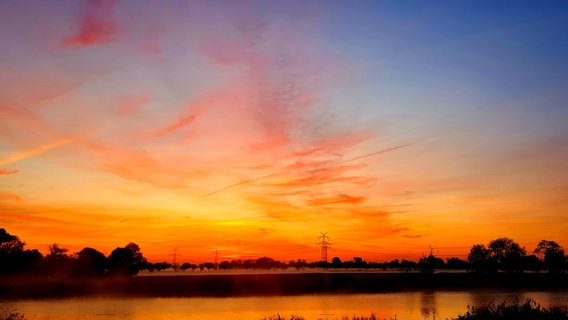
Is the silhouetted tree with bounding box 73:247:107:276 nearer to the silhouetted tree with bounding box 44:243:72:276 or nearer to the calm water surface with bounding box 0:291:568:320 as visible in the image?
the silhouetted tree with bounding box 44:243:72:276

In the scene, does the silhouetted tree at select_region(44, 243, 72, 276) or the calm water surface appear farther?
the silhouetted tree at select_region(44, 243, 72, 276)

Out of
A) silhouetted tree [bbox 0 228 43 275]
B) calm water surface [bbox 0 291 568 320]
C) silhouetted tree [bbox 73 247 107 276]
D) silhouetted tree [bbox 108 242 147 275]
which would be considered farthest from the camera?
silhouetted tree [bbox 108 242 147 275]

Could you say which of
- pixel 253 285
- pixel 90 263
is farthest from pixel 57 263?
pixel 253 285

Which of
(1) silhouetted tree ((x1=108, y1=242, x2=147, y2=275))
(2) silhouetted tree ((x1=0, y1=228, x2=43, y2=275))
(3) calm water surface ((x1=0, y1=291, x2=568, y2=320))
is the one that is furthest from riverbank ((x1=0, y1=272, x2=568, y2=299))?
(1) silhouetted tree ((x1=108, y1=242, x2=147, y2=275))

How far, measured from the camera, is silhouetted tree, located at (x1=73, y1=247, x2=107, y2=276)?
154 m

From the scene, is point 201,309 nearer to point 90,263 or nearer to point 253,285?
point 253,285

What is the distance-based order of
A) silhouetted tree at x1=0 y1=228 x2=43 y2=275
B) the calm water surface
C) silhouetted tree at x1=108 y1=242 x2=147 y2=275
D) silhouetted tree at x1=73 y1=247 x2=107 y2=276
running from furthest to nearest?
silhouetted tree at x1=108 y1=242 x2=147 y2=275
silhouetted tree at x1=73 y1=247 x2=107 y2=276
silhouetted tree at x1=0 y1=228 x2=43 y2=275
the calm water surface

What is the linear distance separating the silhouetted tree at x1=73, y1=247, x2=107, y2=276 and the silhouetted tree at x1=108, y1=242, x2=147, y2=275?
3875mm

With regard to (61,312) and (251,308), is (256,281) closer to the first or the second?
(251,308)

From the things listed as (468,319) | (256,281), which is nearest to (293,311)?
(468,319)

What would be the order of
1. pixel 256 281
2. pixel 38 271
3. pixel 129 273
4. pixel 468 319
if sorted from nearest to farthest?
pixel 468 319 → pixel 256 281 → pixel 38 271 → pixel 129 273

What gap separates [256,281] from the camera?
124 meters

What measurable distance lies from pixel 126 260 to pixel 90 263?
17.0m

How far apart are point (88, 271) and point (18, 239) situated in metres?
29.8
